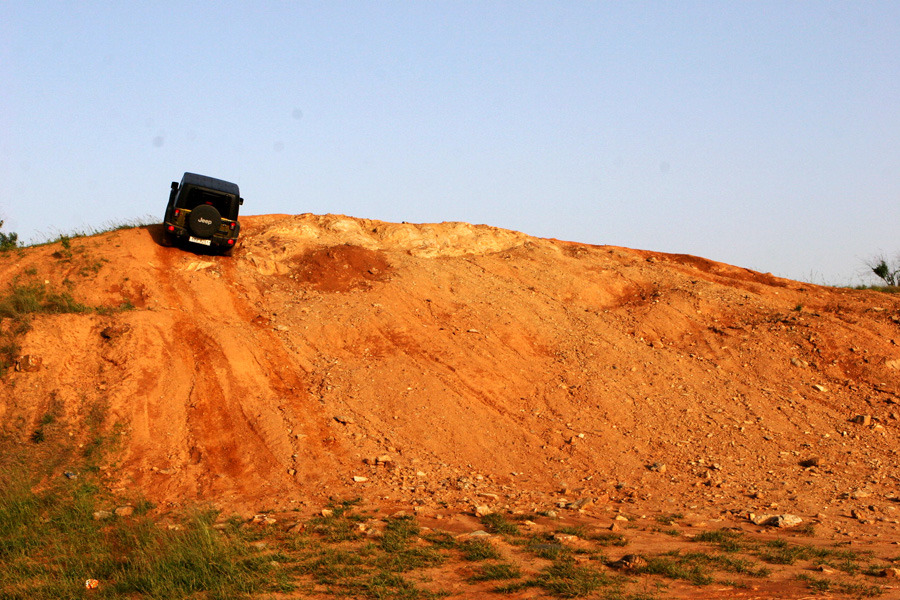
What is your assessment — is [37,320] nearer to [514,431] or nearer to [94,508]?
[94,508]

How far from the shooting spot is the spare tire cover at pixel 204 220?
1509 centimetres

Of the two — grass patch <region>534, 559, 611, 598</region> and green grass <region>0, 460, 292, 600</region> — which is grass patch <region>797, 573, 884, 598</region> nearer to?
grass patch <region>534, 559, 611, 598</region>

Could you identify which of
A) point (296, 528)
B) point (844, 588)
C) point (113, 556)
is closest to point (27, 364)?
point (113, 556)

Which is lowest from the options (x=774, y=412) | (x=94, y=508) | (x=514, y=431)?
(x=94, y=508)

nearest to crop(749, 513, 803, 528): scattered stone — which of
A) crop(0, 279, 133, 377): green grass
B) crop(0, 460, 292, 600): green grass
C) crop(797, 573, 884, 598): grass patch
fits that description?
crop(797, 573, 884, 598): grass patch

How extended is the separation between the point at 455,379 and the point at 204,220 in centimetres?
677

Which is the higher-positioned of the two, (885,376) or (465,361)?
(885,376)

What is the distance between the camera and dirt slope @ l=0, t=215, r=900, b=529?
970 centimetres

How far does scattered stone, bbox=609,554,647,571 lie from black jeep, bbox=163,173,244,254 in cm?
1154

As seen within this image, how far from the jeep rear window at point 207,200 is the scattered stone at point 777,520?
39.6 ft

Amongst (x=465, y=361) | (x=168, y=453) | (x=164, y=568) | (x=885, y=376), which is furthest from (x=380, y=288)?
(x=885, y=376)

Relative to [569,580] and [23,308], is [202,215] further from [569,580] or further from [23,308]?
[569,580]

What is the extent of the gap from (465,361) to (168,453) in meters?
5.20

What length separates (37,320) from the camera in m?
11.7
